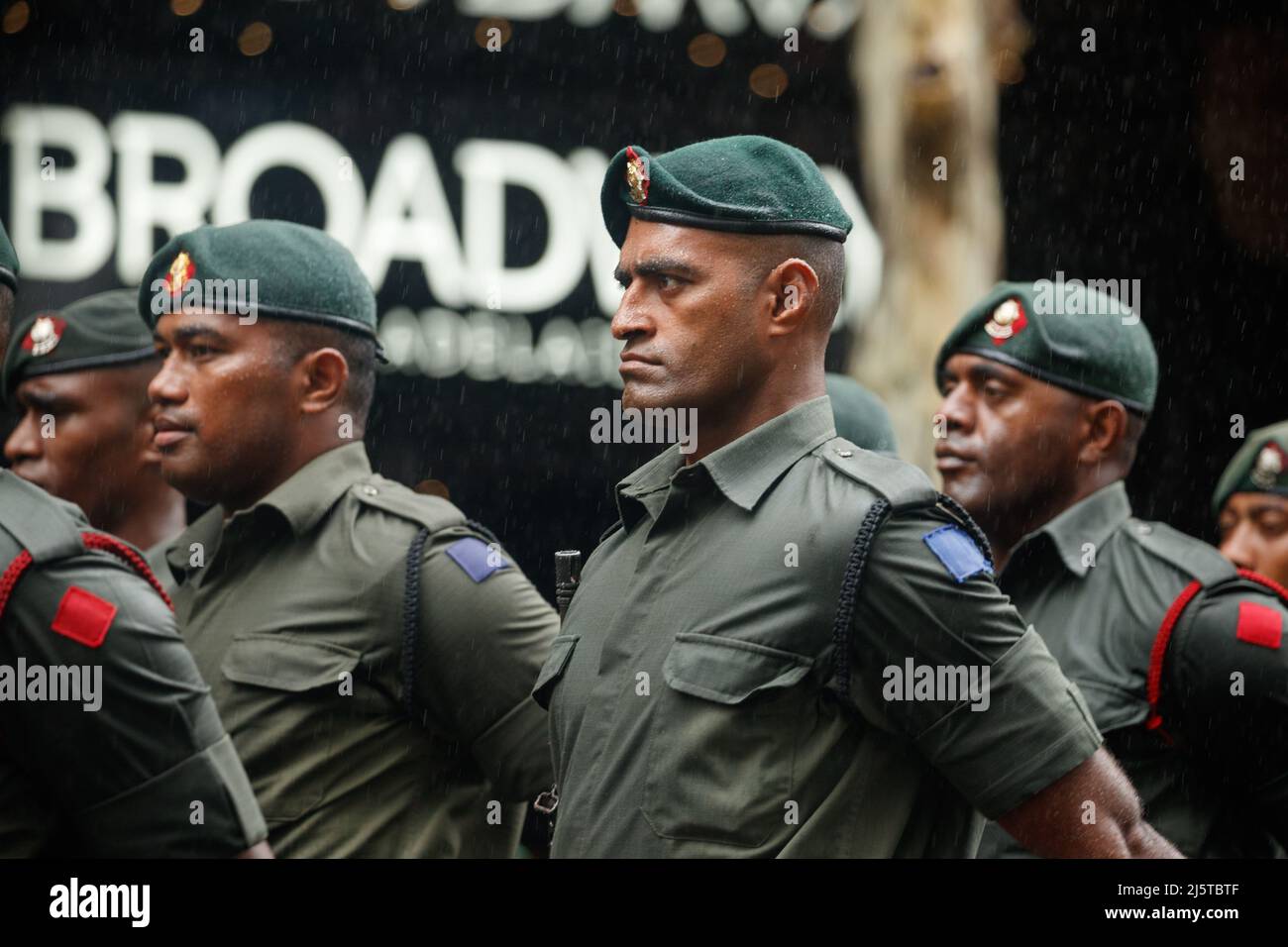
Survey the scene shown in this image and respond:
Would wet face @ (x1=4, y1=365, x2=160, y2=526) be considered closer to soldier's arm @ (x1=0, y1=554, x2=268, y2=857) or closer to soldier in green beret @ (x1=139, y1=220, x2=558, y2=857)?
soldier in green beret @ (x1=139, y1=220, x2=558, y2=857)

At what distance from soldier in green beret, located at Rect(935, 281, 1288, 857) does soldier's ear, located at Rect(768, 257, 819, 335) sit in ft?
4.76

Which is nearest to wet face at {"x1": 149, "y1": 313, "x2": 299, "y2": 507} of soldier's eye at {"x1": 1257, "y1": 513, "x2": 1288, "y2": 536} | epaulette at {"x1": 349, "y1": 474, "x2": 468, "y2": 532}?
epaulette at {"x1": 349, "y1": 474, "x2": 468, "y2": 532}

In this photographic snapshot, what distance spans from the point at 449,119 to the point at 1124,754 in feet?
10.9

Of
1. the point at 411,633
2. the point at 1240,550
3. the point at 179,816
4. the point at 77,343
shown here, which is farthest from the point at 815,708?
the point at 1240,550

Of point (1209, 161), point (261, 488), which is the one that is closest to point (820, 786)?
point (261, 488)

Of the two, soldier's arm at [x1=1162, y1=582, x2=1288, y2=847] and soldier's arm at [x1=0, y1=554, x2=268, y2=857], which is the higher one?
soldier's arm at [x1=0, y1=554, x2=268, y2=857]

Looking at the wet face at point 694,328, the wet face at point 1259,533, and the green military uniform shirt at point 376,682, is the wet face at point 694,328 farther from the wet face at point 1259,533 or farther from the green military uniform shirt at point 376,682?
the wet face at point 1259,533

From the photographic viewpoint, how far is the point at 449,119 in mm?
6281

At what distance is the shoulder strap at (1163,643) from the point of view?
4.17 meters

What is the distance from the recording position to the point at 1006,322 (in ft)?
16.0

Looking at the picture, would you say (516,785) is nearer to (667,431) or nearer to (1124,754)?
(667,431)

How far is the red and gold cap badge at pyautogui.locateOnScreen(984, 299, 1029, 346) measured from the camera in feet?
15.9

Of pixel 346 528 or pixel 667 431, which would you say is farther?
→ pixel 346 528

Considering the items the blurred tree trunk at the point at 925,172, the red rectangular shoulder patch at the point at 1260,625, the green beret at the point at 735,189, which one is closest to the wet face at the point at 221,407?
the green beret at the point at 735,189
